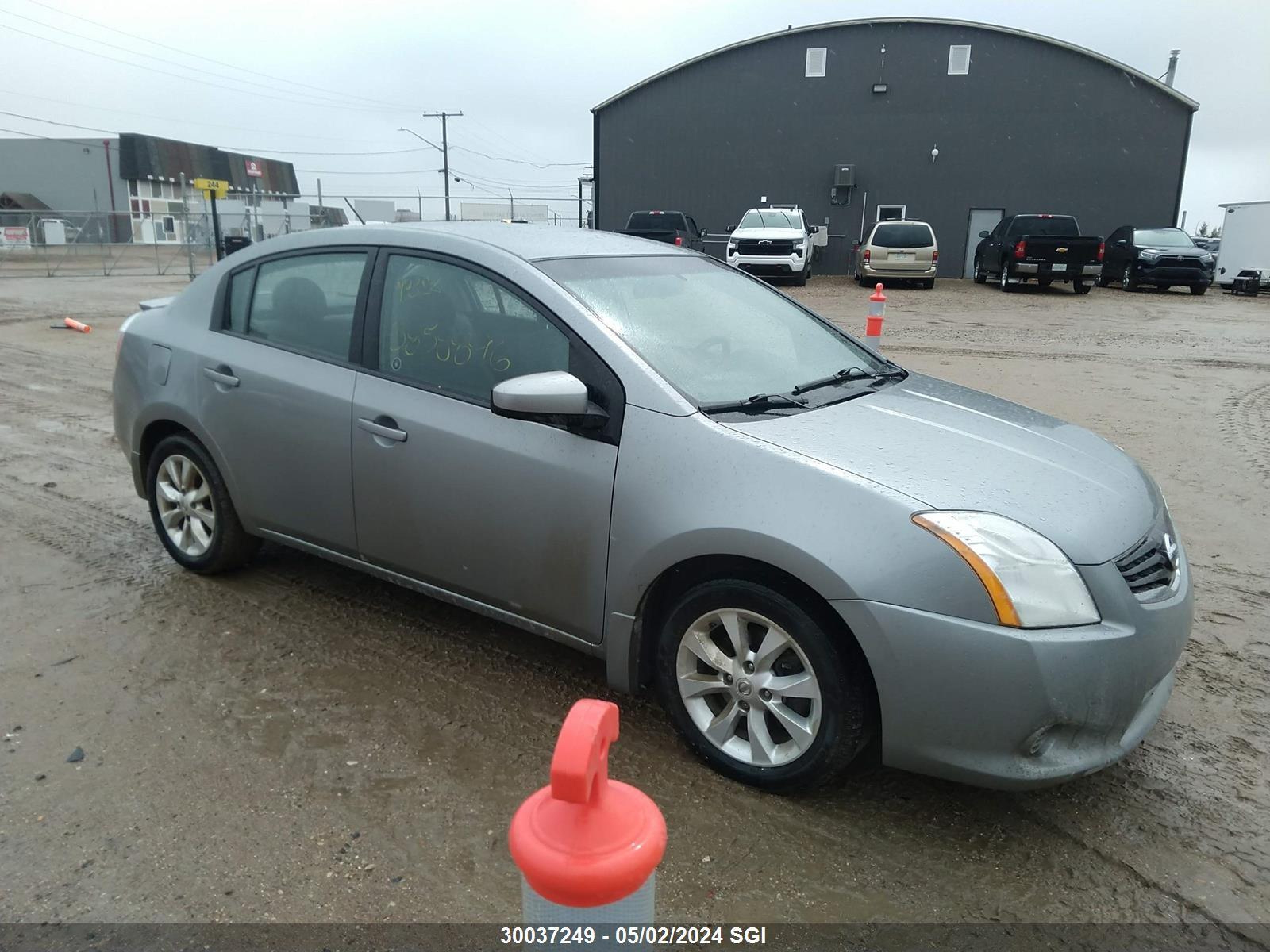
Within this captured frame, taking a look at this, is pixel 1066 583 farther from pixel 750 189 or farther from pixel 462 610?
pixel 750 189

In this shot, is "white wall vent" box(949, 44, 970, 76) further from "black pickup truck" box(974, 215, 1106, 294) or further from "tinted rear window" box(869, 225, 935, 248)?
"tinted rear window" box(869, 225, 935, 248)

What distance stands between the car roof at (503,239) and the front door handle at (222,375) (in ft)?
1.92

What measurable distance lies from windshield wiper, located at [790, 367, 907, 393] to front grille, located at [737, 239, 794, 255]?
18669 mm

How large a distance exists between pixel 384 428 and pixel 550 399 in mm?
887

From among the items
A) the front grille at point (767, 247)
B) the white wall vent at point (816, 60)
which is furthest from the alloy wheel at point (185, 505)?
the white wall vent at point (816, 60)

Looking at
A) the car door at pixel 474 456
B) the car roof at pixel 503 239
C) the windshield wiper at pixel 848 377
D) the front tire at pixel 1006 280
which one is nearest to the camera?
the car door at pixel 474 456

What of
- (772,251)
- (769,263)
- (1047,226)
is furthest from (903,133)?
(769,263)

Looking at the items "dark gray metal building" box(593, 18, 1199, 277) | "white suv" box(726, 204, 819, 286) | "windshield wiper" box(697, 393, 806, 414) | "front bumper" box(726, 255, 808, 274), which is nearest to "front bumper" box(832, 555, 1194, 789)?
"windshield wiper" box(697, 393, 806, 414)

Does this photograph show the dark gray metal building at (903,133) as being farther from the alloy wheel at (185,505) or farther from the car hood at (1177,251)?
the alloy wheel at (185,505)

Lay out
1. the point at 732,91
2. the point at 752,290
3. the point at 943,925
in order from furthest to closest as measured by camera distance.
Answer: the point at 732,91 < the point at 752,290 < the point at 943,925

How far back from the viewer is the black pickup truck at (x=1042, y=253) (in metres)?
21.1

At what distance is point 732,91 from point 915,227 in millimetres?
10843

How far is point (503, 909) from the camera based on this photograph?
2410mm

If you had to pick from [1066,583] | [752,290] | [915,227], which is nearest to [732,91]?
[915,227]
